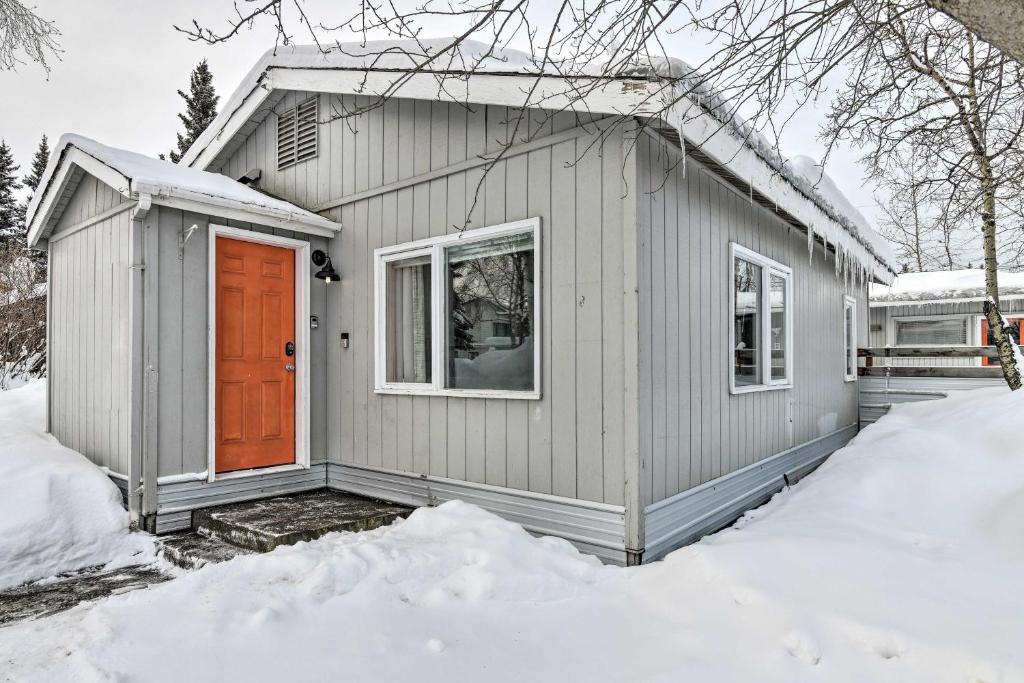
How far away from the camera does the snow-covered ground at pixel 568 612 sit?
203 centimetres

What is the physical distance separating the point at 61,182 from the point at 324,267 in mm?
2121

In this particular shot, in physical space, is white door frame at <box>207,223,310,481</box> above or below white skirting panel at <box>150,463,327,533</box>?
above

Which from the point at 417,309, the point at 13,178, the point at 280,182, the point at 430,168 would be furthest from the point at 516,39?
the point at 13,178

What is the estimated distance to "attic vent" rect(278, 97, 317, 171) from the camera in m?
5.05

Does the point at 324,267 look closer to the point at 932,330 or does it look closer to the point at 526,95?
the point at 526,95

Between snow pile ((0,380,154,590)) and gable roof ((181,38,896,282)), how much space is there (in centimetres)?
314

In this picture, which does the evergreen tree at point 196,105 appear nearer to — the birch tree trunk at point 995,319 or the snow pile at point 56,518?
the snow pile at point 56,518

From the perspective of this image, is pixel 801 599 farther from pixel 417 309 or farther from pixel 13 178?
pixel 13 178

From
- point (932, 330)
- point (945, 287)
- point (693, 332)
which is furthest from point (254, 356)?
point (932, 330)

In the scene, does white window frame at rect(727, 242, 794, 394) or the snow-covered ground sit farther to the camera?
white window frame at rect(727, 242, 794, 394)

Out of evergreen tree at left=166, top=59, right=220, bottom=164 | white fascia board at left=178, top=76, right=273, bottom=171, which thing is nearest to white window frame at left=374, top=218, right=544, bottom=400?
white fascia board at left=178, top=76, right=273, bottom=171

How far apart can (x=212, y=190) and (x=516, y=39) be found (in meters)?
2.52

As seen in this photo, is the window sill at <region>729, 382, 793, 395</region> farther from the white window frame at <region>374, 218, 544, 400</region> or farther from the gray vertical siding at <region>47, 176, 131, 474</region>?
the gray vertical siding at <region>47, 176, 131, 474</region>

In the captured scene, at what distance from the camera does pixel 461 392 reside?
12.5 feet
